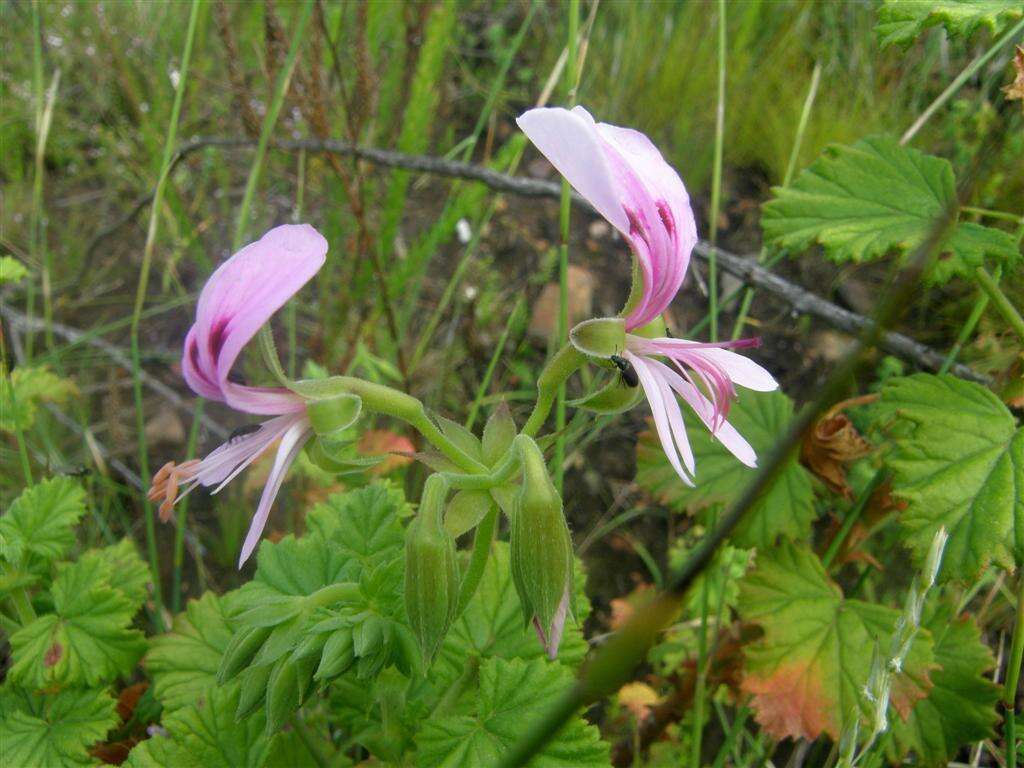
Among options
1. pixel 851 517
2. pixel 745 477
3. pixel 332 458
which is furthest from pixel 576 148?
pixel 851 517

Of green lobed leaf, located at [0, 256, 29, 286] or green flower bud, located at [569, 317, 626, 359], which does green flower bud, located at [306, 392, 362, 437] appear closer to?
green flower bud, located at [569, 317, 626, 359]

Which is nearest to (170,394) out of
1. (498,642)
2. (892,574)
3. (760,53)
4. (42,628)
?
(42,628)

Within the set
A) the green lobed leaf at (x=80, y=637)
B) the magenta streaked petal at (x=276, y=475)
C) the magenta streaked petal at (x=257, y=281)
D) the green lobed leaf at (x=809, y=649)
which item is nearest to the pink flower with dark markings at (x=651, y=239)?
the magenta streaked petal at (x=257, y=281)

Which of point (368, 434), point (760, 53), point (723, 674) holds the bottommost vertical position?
point (723, 674)

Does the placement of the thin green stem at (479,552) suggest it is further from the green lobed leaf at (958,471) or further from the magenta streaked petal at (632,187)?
the green lobed leaf at (958,471)

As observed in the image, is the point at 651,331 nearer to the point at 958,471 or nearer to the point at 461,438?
the point at 461,438

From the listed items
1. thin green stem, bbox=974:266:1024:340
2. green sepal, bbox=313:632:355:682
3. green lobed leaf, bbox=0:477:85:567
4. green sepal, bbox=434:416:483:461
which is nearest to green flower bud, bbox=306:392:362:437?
green sepal, bbox=434:416:483:461

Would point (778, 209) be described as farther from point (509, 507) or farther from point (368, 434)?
point (368, 434)
